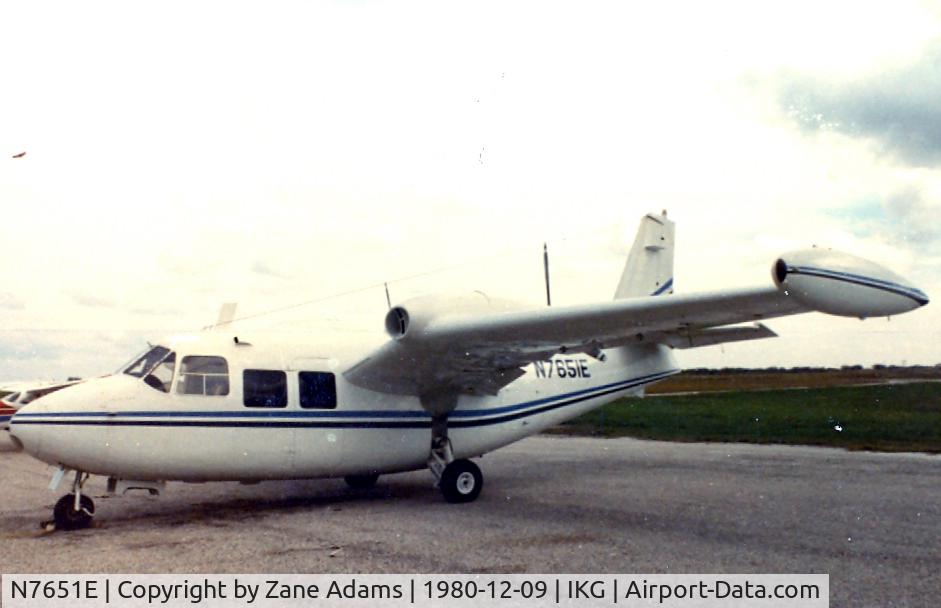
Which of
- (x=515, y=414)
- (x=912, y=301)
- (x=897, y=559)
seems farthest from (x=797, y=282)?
(x=515, y=414)

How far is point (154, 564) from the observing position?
295 inches

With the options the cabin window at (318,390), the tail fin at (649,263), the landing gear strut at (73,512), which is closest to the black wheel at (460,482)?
the cabin window at (318,390)

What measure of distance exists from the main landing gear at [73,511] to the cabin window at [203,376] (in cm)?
160

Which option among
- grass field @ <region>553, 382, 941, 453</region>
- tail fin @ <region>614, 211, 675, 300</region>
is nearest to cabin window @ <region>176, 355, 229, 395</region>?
tail fin @ <region>614, 211, 675, 300</region>

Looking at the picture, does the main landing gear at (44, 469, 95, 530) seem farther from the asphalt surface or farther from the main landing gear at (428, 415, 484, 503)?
the main landing gear at (428, 415, 484, 503)

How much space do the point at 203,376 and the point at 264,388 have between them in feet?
2.67

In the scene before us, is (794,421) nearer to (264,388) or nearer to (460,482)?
(460,482)

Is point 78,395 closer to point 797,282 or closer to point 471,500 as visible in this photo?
point 471,500

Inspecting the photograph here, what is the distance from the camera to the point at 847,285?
6695mm

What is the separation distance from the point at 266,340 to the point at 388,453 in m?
2.43

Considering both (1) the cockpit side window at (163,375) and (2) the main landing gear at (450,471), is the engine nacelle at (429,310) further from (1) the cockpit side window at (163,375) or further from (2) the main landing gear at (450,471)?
(1) the cockpit side window at (163,375)

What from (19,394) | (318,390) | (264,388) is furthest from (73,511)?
(19,394)

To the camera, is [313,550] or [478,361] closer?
[313,550]

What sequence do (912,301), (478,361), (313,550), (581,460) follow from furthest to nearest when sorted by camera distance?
(581,460)
(478,361)
(313,550)
(912,301)
